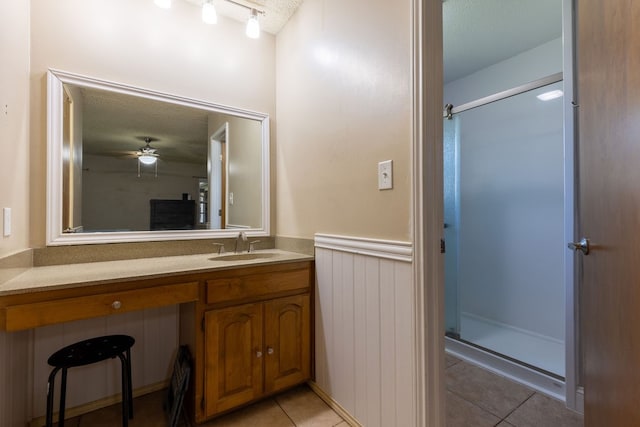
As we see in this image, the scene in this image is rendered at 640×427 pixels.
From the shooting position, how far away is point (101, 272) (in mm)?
1253

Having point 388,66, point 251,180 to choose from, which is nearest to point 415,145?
point 388,66

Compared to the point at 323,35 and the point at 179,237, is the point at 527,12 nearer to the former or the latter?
the point at 323,35

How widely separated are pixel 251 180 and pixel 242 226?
0.35 metres

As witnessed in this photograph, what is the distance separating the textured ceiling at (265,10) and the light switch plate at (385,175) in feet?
4.53

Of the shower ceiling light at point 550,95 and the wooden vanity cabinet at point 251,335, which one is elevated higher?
the shower ceiling light at point 550,95

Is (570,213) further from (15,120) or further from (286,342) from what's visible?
(15,120)

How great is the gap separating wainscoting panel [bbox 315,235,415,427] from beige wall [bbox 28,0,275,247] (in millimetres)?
1294

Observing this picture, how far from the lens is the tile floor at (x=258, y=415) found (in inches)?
55.8

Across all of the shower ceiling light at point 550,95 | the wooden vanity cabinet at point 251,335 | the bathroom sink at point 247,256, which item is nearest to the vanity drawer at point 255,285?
the wooden vanity cabinet at point 251,335

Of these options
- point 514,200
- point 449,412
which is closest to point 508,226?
point 514,200

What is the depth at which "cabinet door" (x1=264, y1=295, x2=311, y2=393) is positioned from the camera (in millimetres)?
1524

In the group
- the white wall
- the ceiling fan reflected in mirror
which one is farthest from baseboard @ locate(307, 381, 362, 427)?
the ceiling fan reflected in mirror

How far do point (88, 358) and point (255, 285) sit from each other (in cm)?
74

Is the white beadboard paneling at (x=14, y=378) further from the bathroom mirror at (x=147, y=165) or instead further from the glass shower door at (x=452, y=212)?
the glass shower door at (x=452, y=212)
